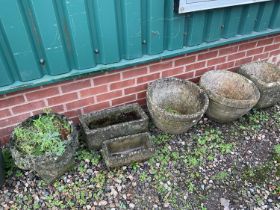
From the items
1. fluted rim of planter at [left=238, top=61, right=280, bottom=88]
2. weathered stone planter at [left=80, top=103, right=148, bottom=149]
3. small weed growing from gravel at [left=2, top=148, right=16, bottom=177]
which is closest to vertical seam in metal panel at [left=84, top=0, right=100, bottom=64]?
weathered stone planter at [left=80, top=103, right=148, bottom=149]

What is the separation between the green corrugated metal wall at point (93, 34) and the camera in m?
2.01

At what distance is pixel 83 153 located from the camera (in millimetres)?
2596

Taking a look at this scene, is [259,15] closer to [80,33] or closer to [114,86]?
[114,86]

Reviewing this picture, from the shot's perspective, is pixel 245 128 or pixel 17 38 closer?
pixel 17 38

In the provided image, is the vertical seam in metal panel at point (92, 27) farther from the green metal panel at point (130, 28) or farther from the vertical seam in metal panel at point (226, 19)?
the vertical seam in metal panel at point (226, 19)

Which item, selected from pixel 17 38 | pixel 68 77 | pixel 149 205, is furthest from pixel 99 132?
pixel 17 38

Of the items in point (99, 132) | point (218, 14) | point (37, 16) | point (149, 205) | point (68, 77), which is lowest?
→ point (149, 205)

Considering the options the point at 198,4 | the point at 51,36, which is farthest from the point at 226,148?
the point at 51,36

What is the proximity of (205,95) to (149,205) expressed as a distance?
1.17 metres

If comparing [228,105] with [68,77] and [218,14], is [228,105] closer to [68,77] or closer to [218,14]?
[218,14]

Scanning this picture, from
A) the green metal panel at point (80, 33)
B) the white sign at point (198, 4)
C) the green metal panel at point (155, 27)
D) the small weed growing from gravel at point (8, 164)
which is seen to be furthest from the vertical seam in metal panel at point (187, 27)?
the small weed growing from gravel at point (8, 164)

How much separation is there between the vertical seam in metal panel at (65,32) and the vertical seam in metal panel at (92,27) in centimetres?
17

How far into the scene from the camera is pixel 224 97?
8.74 feet

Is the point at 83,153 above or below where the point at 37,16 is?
below
